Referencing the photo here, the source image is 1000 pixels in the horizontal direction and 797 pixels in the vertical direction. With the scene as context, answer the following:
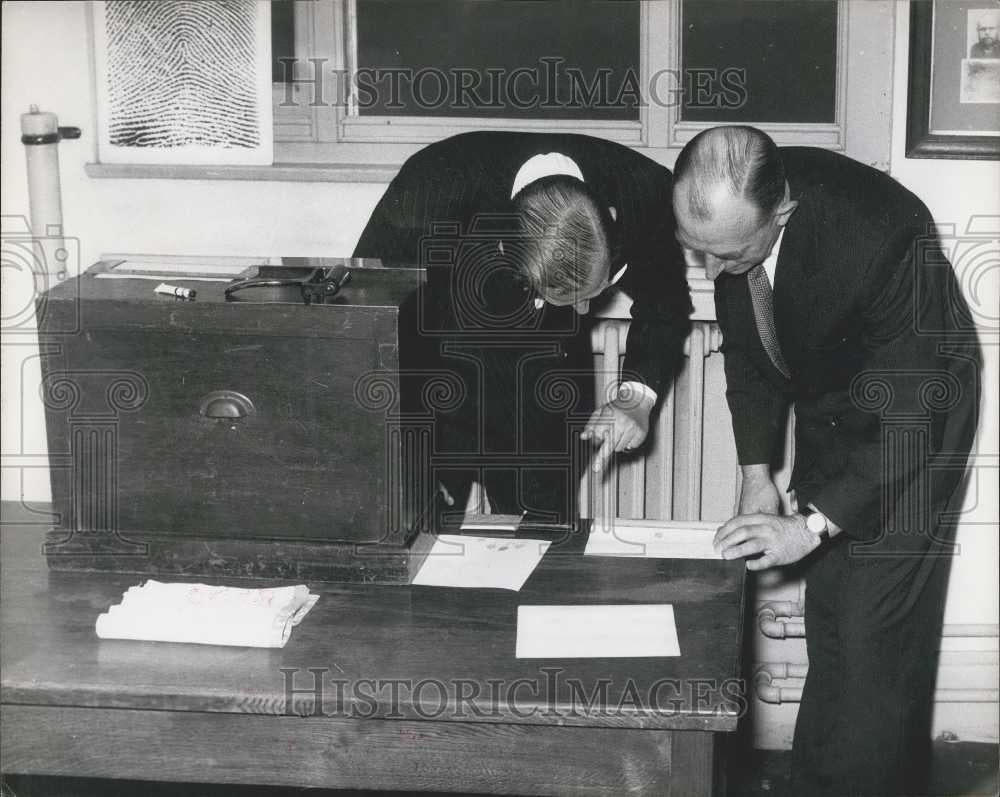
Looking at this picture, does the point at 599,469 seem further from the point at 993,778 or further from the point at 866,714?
the point at 993,778

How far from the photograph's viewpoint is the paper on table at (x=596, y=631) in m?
1.84

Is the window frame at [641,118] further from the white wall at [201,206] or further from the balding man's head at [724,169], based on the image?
the balding man's head at [724,169]

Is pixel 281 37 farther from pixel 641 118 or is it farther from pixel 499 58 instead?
pixel 641 118

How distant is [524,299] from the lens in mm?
2645

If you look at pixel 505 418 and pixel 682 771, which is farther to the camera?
pixel 505 418

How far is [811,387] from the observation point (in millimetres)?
2584

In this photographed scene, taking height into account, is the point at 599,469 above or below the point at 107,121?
below

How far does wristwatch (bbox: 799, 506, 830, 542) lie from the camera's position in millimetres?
2330

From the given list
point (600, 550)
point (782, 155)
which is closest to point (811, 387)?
point (782, 155)

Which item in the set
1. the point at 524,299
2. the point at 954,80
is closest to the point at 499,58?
the point at 524,299

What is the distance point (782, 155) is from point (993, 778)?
167cm

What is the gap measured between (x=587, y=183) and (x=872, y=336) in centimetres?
63

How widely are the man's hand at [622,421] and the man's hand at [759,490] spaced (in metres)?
0.24

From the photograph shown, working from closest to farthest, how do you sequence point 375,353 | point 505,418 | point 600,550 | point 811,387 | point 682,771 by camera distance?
point 682,771
point 375,353
point 600,550
point 811,387
point 505,418
